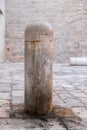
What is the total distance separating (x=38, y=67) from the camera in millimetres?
2984

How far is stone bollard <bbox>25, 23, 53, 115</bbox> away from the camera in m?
2.98

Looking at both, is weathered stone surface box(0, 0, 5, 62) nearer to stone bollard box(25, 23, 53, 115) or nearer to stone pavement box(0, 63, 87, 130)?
stone pavement box(0, 63, 87, 130)

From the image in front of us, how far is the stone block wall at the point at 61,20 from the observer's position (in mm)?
11180

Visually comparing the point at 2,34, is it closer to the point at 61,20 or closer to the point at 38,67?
the point at 61,20

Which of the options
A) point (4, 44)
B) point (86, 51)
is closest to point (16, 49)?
point (4, 44)

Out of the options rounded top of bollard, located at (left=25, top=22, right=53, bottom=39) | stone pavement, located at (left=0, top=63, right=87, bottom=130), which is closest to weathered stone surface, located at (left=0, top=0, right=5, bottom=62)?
stone pavement, located at (left=0, top=63, right=87, bottom=130)

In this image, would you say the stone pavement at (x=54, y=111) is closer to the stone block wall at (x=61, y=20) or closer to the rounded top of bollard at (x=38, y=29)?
the rounded top of bollard at (x=38, y=29)

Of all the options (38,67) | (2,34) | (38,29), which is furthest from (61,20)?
(38,67)

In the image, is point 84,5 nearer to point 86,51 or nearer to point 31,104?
point 86,51

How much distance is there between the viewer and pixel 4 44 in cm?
1075

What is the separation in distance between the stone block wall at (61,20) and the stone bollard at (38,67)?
813 cm

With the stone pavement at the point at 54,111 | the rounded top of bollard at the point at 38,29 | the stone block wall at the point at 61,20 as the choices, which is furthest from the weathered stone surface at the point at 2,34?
the rounded top of bollard at the point at 38,29

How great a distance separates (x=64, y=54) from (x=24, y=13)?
254cm

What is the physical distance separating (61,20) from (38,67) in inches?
335
